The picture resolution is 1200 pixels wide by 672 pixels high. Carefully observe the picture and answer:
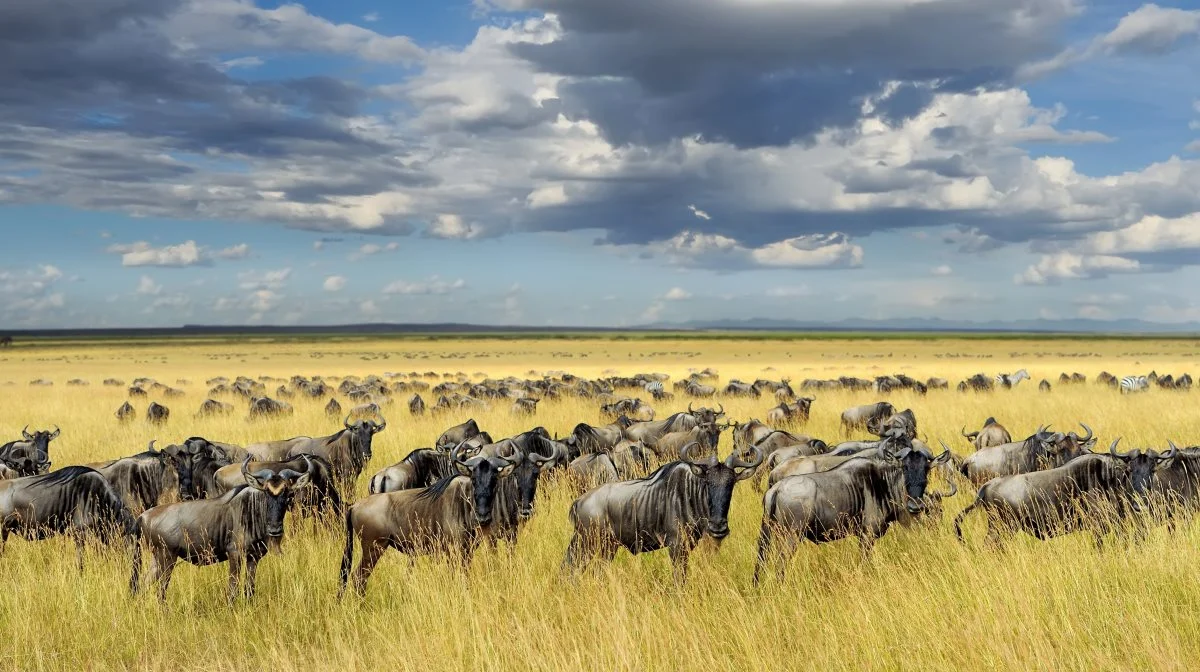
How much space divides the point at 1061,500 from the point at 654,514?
422cm

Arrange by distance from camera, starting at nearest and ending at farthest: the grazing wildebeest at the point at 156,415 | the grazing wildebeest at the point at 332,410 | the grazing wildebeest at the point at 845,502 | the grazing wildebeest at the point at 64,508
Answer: the grazing wildebeest at the point at 845,502 → the grazing wildebeest at the point at 64,508 → the grazing wildebeest at the point at 156,415 → the grazing wildebeest at the point at 332,410

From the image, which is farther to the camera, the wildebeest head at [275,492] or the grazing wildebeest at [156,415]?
the grazing wildebeest at [156,415]

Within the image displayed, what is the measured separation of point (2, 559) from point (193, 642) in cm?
342

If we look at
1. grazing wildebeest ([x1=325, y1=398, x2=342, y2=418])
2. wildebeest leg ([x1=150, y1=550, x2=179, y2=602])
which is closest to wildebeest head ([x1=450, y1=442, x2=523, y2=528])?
wildebeest leg ([x1=150, y1=550, x2=179, y2=602])

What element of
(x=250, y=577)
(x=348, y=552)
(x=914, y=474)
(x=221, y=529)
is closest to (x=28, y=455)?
(x=221, y=529)

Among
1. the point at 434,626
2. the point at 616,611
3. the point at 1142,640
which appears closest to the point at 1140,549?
the point at 1142,640

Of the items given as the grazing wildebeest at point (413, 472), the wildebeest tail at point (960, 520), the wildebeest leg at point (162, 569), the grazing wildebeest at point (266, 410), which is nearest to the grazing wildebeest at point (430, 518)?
the wildebeest leg at point (162, 569)

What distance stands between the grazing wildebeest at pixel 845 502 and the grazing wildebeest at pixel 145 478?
7593 mm

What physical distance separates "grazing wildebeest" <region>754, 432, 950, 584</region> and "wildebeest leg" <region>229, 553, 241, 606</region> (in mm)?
4733

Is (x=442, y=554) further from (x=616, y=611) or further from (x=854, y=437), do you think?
(x=854, y=437)

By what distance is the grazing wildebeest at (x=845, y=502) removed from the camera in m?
7.99

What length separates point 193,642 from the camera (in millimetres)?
7047

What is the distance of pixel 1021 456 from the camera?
1184cm

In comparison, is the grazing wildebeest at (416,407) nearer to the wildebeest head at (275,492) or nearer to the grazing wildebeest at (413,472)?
the grazing wildebeest at (413,472)
